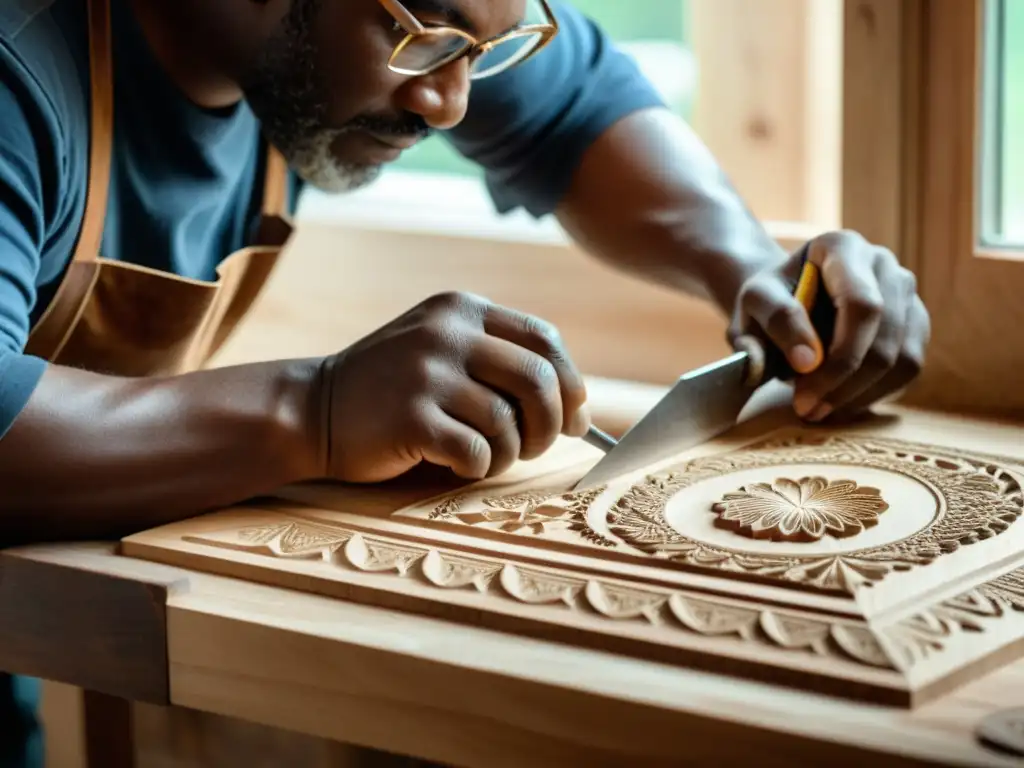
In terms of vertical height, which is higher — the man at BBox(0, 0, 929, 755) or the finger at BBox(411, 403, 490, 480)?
the man at BBox(0, 0, 929, 755)

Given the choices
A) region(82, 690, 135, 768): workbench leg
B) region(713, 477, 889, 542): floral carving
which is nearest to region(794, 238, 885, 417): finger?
region(713, 477, 889, 542): floral carving

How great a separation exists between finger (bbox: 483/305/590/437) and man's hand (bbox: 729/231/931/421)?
0.22 meters

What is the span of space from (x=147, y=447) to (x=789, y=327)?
1.68 ft

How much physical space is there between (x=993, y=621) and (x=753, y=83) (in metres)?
0.96

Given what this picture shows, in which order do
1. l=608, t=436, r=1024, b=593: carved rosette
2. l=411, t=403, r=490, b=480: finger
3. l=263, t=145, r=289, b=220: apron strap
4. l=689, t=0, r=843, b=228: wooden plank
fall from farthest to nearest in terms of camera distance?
l=689, t=0, r=843, b=228: wooden plank, l=263, t=145, r=289, b=220: apron strap, l=411, t=403, r=490, b=480: finger, l=608, t=436, r=1024, b=593: carved rosette

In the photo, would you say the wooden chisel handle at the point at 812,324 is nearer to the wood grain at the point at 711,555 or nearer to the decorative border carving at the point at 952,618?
the wood grain at the point at 711,555

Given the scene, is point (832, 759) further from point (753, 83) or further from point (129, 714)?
point (753, 83)

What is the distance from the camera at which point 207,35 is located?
115 cm

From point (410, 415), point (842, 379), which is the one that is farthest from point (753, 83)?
point (410, 415)

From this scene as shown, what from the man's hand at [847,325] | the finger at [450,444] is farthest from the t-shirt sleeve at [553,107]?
the finger at [450,444]

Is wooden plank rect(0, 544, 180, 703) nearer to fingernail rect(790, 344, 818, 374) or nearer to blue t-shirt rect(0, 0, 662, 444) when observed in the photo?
blue t-shirt rect(0, 0, 662, 444)

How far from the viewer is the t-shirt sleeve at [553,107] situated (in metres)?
1.33

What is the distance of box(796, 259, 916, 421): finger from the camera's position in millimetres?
1120

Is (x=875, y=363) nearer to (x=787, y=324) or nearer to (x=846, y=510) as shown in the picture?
(x=787, y=324)
